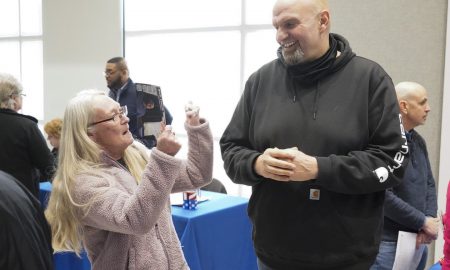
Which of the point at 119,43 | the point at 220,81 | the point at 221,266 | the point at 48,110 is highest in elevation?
the point at 119,43

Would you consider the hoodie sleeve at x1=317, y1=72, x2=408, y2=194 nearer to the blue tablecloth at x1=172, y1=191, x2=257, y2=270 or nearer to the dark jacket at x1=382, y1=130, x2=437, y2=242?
the dark jacket at x1=382, y1=130, x2=437, y2=242

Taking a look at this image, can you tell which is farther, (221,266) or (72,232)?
(221,266)

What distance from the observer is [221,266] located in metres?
2.67

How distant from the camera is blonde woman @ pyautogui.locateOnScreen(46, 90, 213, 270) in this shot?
1.43m

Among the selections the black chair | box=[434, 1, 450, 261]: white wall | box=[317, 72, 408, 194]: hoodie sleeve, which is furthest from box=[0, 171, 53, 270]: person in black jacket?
box=[434, 1, 450, 261]: white wall

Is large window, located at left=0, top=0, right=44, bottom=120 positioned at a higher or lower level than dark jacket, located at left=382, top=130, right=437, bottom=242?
higher

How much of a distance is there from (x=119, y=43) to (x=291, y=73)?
4501 millimetres

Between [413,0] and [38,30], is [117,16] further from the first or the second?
[413,0]

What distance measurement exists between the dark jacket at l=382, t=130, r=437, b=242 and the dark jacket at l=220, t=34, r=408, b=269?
67 centimetres

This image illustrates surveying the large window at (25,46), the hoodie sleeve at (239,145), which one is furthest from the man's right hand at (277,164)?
the large window at (25,46)

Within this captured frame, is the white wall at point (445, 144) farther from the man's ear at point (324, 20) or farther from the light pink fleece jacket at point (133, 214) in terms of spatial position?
the light pink fleece jacket at point (133, 214)

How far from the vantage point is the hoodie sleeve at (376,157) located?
136cm

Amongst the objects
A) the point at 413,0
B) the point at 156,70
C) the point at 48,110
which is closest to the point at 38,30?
the point at 48,110

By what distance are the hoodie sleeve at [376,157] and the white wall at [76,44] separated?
4.69 m
